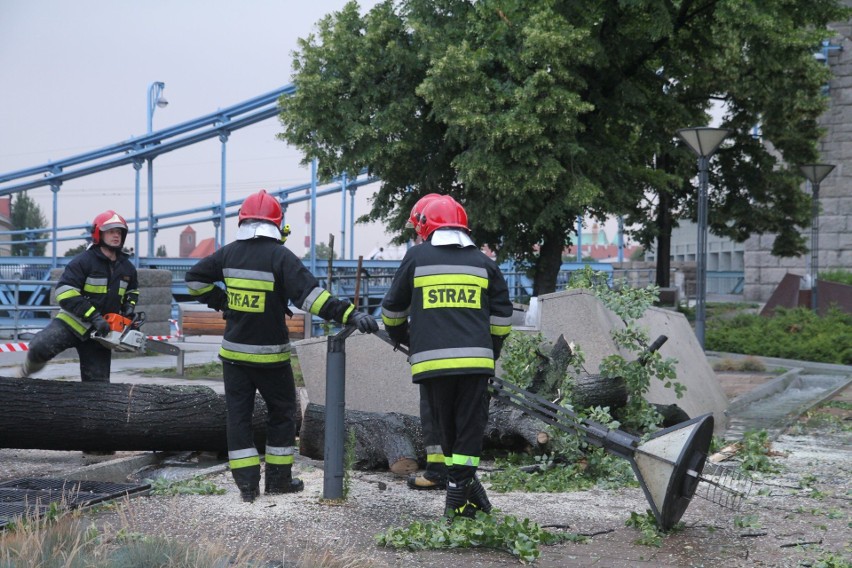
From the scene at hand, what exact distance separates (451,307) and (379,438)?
1808 mm

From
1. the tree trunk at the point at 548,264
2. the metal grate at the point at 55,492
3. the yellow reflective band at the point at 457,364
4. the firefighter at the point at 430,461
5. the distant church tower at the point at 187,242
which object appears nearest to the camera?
the yellow reflective band at the point at 457,364

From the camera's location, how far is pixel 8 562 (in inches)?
132

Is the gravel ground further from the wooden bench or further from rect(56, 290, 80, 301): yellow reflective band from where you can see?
the wooden bench

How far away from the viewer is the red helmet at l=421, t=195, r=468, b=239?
530cm

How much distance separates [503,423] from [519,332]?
0.99 metres

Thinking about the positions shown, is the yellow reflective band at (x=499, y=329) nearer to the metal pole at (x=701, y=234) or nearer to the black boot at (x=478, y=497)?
the black boot at (x=478, y=497)

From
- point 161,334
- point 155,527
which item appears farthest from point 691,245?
point 155,527

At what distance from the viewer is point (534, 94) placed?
18.5 m

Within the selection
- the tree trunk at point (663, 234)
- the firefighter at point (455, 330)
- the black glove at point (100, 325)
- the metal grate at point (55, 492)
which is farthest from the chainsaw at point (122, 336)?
the tree trunk at point (663, 234)

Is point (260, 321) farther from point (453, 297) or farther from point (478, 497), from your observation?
point (478, 497)

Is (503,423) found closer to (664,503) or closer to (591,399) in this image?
(591,399)

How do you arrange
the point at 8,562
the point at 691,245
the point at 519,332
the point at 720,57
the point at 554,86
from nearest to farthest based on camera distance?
1. the point at 8,562
2. the point at 519,332
3. the point at 554,86
4. the point at 720,57
5. the point at 691,245

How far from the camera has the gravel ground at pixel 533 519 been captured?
14.7 feet

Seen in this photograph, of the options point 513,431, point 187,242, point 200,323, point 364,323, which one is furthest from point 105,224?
point 187,242
